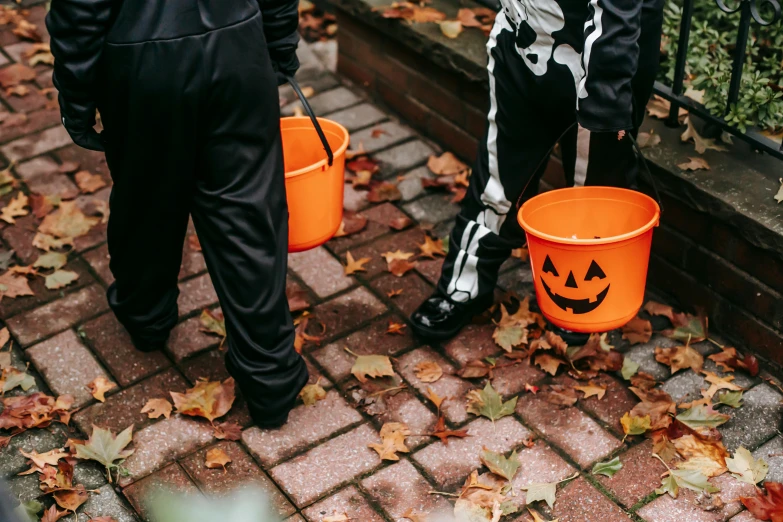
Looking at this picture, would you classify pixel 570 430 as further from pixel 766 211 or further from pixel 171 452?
pixel 171 452

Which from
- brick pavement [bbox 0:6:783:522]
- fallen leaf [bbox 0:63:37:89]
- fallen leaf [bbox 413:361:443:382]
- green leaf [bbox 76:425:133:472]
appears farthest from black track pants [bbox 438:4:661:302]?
fallen leaf [bbox 0:63:37:89]

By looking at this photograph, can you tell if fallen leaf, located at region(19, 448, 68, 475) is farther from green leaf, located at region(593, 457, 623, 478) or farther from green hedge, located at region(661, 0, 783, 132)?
green hedge, located at region(661, 0, 783, 132)

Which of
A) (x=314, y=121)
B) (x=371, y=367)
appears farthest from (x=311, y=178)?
(x=371, y=367)

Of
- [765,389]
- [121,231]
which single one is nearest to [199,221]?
[121,231]

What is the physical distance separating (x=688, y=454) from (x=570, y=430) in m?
0.38

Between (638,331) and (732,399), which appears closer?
(732,399)

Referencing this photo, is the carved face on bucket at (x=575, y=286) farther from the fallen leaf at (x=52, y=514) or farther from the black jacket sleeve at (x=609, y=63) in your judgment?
the fallen leaf at (x=52, y=514)

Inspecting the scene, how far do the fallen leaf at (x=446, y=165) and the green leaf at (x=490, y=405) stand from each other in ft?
4.75

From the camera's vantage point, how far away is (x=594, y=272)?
2924 millimetres

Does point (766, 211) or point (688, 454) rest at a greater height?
point (766, 211)

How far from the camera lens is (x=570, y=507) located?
2.91m

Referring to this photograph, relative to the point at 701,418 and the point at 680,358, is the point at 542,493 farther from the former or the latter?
the point at 680,358

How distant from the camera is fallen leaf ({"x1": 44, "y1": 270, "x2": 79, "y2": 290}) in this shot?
12.7ft

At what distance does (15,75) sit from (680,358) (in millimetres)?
3828
